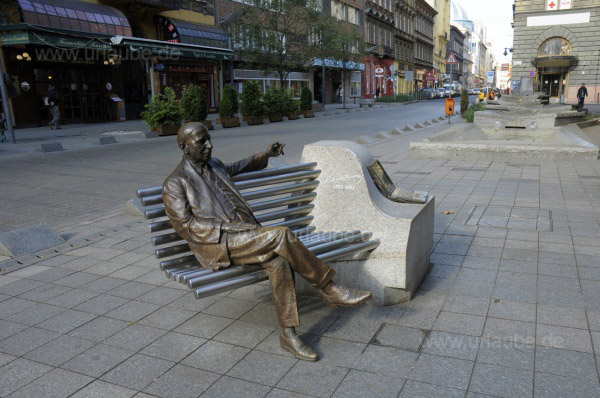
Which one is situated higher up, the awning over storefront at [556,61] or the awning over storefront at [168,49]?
the awning over storefront at [168,49]

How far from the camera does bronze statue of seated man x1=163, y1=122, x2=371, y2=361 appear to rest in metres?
3.36

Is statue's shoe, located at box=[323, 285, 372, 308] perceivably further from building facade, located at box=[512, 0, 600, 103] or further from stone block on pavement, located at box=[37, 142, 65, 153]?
building facade, located at box=[512, 0, 600, 103]

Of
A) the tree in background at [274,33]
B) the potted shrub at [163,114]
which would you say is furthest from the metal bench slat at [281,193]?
the tree in background at [274,33]

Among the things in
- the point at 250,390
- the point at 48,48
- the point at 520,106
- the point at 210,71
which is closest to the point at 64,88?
the point at 48,48

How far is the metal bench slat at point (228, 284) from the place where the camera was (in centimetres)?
329

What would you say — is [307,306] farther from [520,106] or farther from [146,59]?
[146,59]

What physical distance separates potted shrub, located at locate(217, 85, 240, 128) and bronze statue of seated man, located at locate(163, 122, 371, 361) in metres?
20.7

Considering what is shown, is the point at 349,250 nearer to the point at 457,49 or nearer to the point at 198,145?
the point at 198,145

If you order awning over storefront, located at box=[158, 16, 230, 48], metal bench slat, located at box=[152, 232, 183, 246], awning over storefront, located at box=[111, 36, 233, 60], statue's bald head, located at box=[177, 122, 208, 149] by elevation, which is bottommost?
metal bench slat, located at box=[152, 232, 183, 246]

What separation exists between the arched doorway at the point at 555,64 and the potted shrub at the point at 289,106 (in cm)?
2435

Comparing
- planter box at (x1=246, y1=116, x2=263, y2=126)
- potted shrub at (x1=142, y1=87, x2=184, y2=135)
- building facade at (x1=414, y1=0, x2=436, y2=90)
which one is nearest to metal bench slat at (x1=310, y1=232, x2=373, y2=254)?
potted shrub at (x1=142, y1=87, x2=184, y2=135)

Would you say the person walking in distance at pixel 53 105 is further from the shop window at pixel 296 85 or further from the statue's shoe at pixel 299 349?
the shop window at pixel 296 85

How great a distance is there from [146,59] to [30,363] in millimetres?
24931

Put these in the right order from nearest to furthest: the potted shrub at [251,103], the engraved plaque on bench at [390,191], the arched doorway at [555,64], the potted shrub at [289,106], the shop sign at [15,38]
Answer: the engraved plaque on bench at [390,191] → the shop sign at [15,38] → the potted shrub at [251,103] → the potted shrub at [289,106] → the arched doorway at [555,64]
